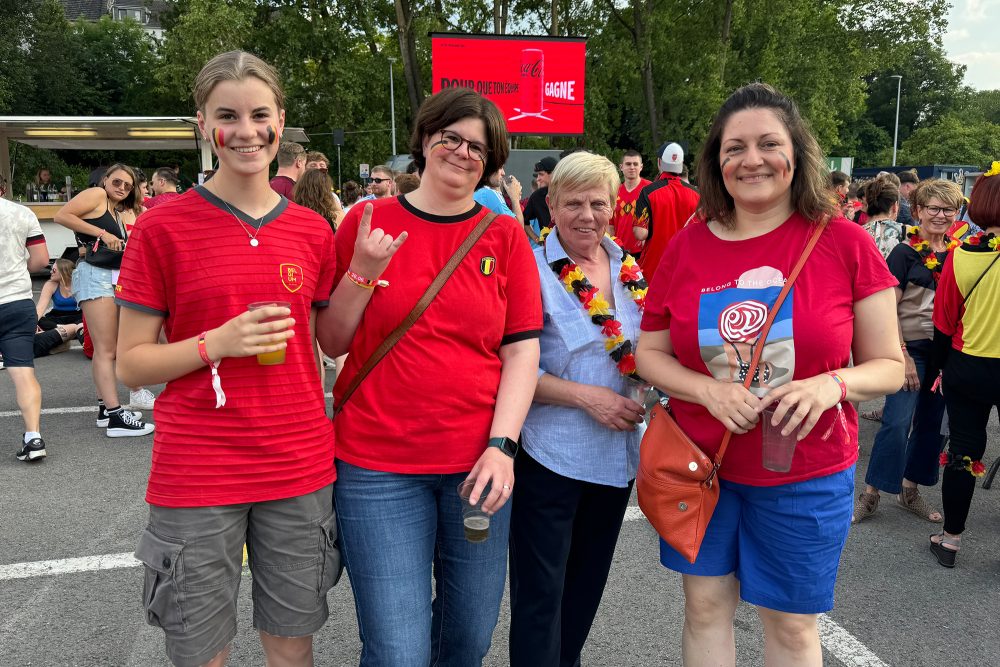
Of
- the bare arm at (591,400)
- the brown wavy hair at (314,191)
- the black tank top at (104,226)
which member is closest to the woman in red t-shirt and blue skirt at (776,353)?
the bare arm at (591,400)

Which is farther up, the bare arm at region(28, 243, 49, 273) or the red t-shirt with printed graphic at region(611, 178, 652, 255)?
the red t-shirt with printed graphic at region(611, 178, 652, 255)

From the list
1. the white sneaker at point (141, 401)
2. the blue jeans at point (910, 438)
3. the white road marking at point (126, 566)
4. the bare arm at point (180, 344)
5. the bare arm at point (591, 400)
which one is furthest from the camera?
the white sneaker at point (141, 401)

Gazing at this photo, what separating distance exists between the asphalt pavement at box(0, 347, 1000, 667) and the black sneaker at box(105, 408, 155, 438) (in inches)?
32.9

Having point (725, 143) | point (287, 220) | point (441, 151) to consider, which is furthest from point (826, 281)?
point (287, 220)

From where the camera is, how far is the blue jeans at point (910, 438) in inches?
162

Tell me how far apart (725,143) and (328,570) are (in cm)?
159

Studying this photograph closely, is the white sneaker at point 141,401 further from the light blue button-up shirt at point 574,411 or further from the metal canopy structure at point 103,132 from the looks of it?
the metal canopy structure at point 103,132

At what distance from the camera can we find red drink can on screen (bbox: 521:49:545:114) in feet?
55.4

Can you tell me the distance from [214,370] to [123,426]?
4.49m

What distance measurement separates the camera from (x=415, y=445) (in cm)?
192

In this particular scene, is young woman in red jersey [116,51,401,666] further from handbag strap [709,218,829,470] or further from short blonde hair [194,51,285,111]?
handbag strap [709,218,829,470]

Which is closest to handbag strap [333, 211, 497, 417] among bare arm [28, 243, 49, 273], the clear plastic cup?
the clear plastic cup

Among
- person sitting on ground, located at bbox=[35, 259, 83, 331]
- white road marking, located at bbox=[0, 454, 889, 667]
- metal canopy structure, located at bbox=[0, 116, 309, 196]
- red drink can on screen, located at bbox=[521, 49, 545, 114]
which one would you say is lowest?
white road marking, located at bbox=[0, 454, 889, 667]

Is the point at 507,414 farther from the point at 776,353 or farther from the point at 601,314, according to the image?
the point at 776,353
